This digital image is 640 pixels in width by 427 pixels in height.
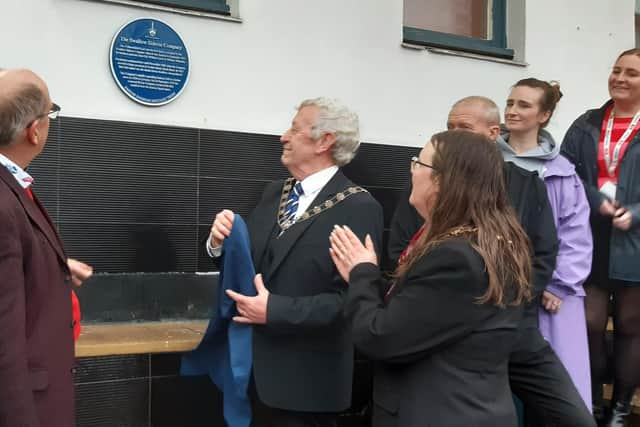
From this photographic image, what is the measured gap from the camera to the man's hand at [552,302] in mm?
3945

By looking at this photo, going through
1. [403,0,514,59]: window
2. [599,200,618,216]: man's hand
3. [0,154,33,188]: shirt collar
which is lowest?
[599,200,618,216]: man's hand

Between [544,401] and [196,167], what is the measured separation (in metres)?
2.54

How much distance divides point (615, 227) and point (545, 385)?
1184mm

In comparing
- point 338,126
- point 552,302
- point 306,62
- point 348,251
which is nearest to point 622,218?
point 552,302

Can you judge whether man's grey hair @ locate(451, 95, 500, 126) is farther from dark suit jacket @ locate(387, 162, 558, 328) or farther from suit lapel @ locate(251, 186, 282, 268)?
suit lapel @ locate(251, 186, 282, 268)

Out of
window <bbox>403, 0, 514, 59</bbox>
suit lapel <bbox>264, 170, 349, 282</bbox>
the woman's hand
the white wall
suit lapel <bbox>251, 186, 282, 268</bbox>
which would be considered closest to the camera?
the woman's hand

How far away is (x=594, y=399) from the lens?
444 cm

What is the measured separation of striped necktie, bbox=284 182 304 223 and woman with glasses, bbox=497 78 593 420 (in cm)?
117

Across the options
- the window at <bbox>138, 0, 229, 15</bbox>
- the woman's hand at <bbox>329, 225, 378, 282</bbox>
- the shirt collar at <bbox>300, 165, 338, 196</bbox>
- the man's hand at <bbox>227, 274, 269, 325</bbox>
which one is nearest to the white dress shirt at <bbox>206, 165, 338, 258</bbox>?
the shirt collar at <bbox>300, 165, 338, 196</bbox>

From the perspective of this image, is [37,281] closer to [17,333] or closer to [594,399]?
[17,333]

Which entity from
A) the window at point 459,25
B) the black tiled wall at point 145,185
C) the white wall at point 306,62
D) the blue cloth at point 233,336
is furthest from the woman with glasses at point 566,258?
the window at point 459,25

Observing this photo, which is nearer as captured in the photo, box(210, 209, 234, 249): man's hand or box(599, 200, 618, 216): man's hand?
box(210, 209, 234, 249): man's hand

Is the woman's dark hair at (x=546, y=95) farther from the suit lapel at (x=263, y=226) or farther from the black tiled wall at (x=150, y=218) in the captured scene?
the black tiled wall at (x=150, y=218)

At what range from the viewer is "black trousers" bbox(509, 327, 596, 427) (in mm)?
3316
